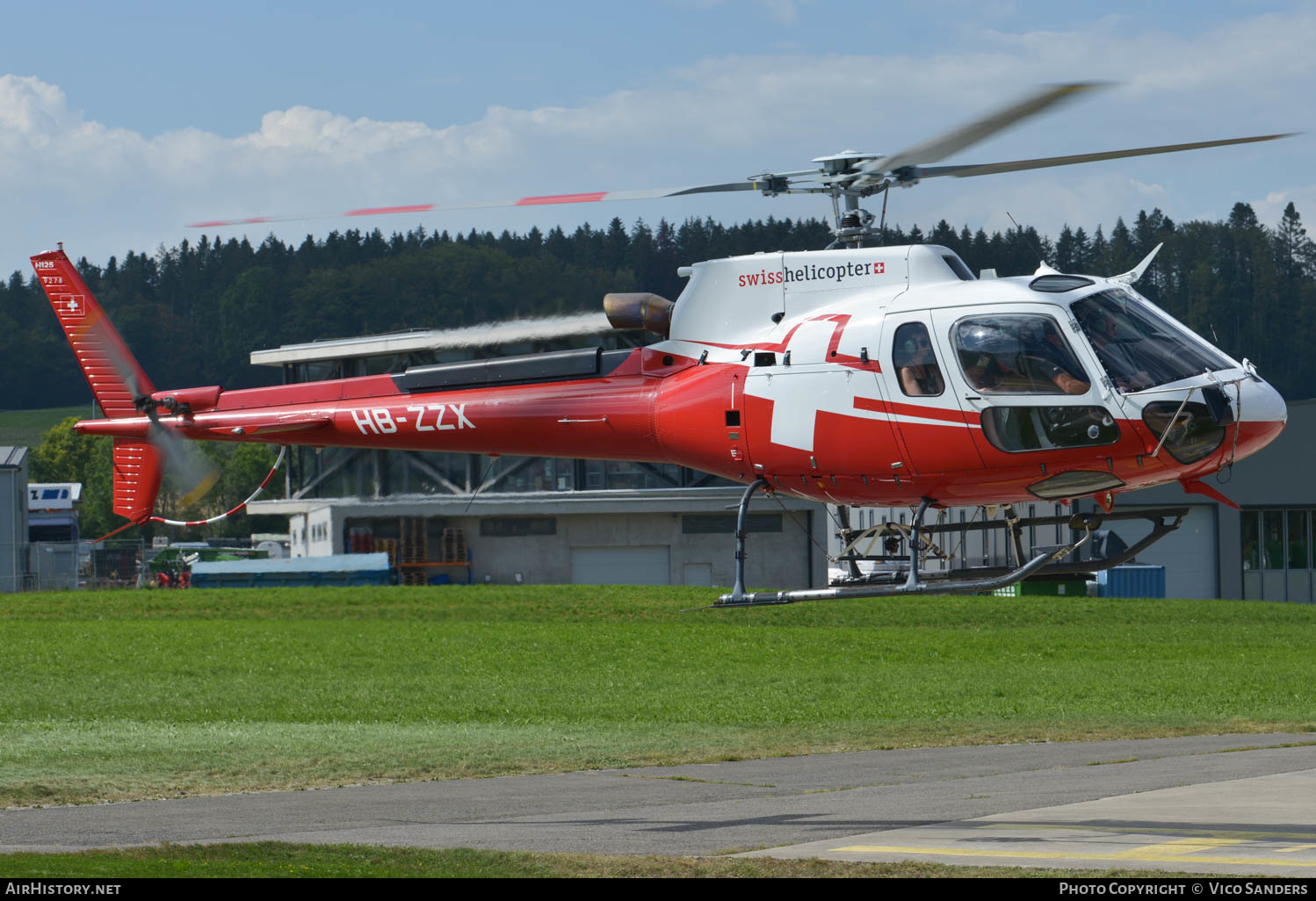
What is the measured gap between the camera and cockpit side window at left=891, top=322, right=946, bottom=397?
43.7 ft

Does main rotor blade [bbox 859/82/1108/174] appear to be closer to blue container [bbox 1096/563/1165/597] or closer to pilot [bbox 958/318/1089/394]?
pilot [bbox 958/318/1089/394]

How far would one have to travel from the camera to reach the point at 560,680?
35625mm

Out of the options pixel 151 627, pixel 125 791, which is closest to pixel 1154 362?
pixel 125 791

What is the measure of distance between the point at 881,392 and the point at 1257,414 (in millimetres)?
3206

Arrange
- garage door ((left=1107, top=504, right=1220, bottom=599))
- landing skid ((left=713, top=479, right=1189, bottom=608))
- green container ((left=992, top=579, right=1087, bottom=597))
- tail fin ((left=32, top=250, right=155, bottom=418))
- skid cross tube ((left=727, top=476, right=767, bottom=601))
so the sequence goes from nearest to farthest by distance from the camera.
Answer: landing skid ((left=713, top=479, right=1189, bottom=608))
skid cross tube ((left=727, top=476, right=767, bottom=601))
tail fin ((left=32, top=250, right=155, bottom=418))
green container ((left=992, top=579, right=1087, bottom=597))
garage door ((left=1107, top=504, right=1220, bottom=599))

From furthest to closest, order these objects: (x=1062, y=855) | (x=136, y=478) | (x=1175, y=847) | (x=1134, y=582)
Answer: (x=1134, y=582), (x=136, y=478), (x=1175, y=847), (x=1062, y=855)

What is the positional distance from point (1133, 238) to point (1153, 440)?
14491 centimetres

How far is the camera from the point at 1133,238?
149250mm

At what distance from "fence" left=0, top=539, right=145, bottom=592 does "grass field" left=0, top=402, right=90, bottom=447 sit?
8862 cm

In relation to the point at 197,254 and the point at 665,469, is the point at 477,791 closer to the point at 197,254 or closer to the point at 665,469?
the point at 665,469

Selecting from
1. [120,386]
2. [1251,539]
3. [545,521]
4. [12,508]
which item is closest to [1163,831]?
[120,386]

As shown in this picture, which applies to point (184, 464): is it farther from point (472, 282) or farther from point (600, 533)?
point (600, 533)

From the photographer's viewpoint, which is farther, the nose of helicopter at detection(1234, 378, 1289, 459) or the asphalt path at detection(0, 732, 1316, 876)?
the asphalt path at detection(0, 732, 1316, 876)

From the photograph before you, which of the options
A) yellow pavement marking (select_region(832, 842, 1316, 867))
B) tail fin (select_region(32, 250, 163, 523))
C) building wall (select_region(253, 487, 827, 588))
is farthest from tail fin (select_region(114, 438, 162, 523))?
building wall (select_region(253, 487, 827, 588))
